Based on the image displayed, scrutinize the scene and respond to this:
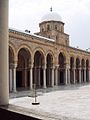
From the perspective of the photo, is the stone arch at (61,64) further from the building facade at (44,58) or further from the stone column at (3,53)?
the stone column at (3,53)

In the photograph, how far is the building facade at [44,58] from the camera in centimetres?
1903

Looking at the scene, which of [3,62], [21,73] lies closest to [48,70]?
[21,73]

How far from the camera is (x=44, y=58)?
74.7ft

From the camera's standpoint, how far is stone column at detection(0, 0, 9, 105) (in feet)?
9.92

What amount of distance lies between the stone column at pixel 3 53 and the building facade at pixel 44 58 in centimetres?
1496

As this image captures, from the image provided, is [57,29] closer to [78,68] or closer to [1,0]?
[78,68]

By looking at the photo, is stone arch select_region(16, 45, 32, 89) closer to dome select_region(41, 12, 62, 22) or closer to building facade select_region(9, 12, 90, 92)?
building facade select_region(9, 12, 90, 92)

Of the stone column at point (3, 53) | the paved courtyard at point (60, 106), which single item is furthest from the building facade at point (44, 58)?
the stone column at point (3, 53)

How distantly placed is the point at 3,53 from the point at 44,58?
1974cm

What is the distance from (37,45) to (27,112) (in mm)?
19153

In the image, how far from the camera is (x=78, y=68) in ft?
110

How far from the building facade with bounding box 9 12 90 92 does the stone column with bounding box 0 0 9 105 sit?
1496cm

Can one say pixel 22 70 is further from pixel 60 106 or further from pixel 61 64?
pixel 60 106

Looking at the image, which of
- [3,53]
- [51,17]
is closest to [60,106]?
[3,53]
